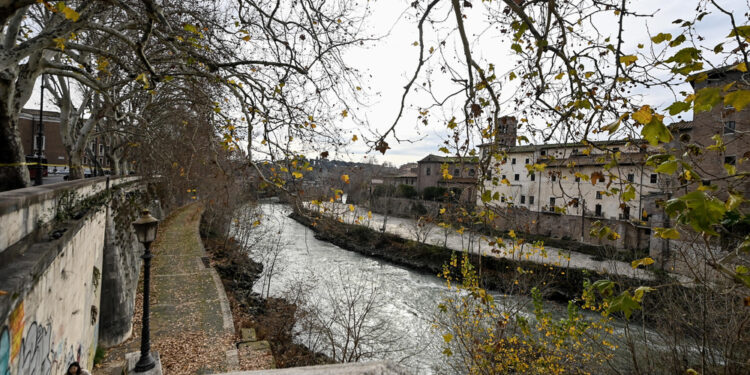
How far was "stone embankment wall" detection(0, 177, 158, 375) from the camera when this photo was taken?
3355 mm

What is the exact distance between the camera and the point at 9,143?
6.52m

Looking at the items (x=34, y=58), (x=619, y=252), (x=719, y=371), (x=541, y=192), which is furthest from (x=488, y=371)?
(x=541, y=192)

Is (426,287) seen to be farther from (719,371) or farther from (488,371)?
(719,371)

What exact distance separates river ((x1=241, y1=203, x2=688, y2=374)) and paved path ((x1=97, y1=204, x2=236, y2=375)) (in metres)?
3.03

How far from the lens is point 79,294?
6.77 metres

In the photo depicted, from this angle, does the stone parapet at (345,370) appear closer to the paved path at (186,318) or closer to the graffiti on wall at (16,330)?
the graffiti on wall at (16,330)

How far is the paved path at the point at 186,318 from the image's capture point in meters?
9.61

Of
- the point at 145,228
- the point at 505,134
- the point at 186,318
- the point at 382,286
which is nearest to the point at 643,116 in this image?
the point at 505,134

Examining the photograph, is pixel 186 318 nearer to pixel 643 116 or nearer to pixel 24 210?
pixel 24 210

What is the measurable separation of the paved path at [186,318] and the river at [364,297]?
3.03m

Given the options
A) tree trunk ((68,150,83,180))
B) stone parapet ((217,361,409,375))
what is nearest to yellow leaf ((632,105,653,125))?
stone parapet ((217,361,409,375))

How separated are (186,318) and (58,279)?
767 centimetres

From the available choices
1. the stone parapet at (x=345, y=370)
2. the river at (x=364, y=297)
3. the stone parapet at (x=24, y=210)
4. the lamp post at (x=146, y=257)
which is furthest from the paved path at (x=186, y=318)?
the stone parapet at (x=345, y=370)

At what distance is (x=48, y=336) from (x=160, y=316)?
8.30m
